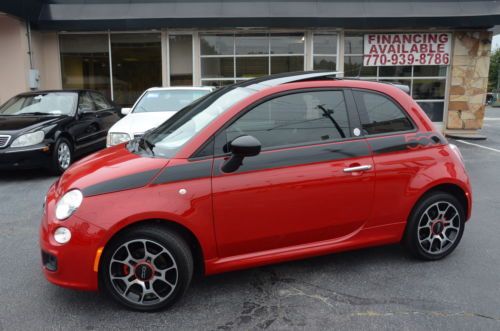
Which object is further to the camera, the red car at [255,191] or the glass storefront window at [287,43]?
the glass storefront window at [287,43]

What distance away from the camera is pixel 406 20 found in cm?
1269

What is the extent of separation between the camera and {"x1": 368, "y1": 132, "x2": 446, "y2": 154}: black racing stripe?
3.71 m

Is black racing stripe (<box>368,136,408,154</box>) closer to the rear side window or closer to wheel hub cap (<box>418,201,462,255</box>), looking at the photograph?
the rear side window

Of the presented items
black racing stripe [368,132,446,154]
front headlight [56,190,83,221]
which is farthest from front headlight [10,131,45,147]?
black racing stripe [368,132,446,154]

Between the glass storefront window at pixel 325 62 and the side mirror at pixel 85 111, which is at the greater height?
the glass storefront window at pixel 325 62

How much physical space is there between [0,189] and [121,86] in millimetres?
7931

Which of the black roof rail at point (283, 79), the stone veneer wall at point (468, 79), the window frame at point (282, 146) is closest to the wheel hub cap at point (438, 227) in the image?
the window frame at point (282, 146)

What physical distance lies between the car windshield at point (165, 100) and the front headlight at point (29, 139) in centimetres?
166

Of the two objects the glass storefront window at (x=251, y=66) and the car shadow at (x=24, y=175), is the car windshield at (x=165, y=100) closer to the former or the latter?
the car shadow at (x=24, y=175)

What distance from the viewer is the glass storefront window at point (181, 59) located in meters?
13.8

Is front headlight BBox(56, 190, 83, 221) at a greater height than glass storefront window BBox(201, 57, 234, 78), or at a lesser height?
lesser

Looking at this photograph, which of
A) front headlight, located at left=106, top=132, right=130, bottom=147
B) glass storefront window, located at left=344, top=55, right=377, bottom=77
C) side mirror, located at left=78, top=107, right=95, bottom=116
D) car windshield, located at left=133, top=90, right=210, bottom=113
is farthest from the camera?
glass storefront window, located at left=344, top=55, right=377, bottom=77

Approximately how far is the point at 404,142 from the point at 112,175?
2.41 m

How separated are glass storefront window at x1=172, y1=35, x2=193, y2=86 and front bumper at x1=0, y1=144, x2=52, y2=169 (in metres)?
7.15
